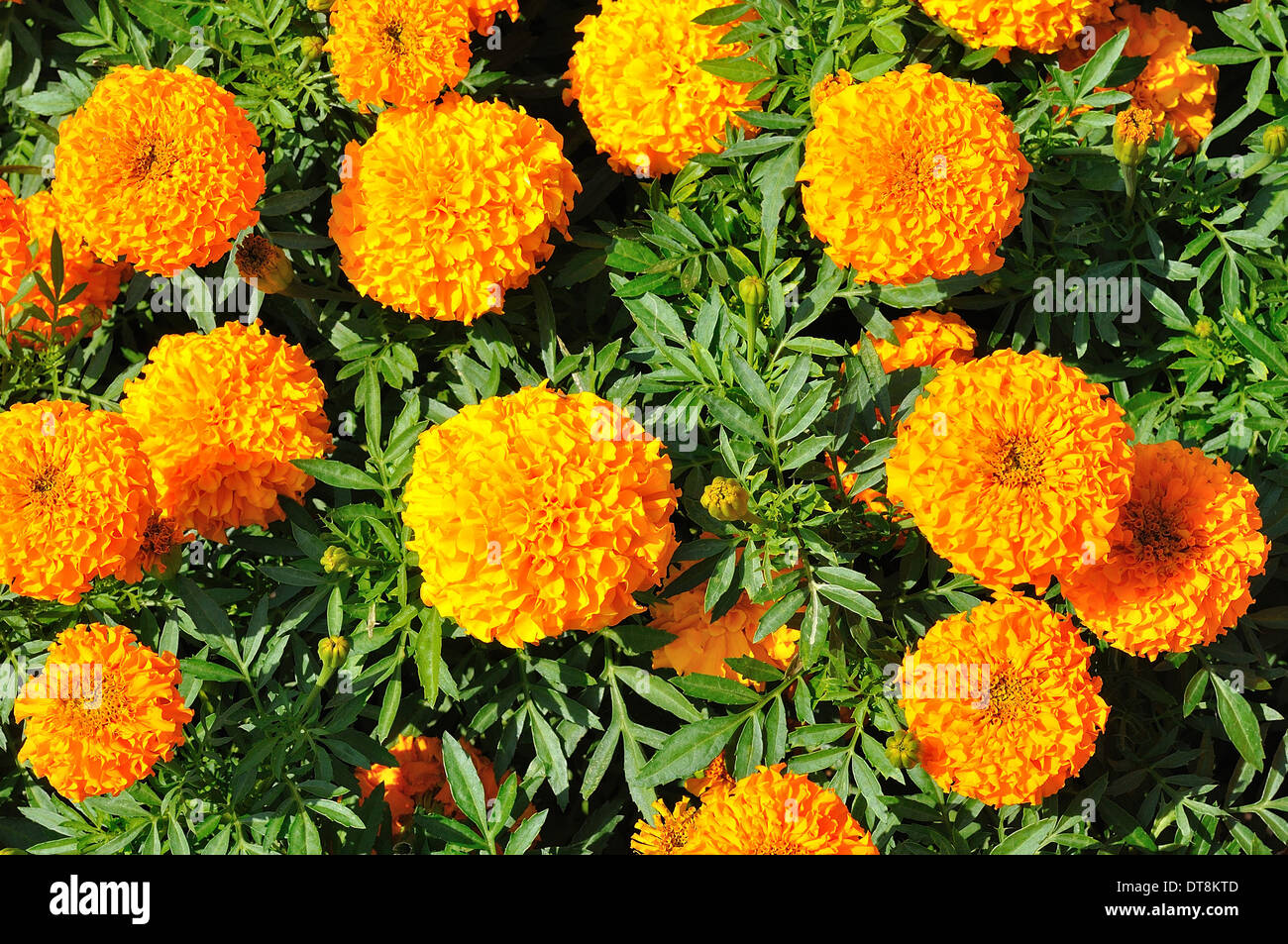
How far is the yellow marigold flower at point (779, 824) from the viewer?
6.38 feet

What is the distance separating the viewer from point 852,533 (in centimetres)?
223

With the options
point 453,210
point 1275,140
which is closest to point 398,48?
point 453,210

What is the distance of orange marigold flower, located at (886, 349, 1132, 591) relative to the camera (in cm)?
195

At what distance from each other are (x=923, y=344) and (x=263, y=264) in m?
1.37

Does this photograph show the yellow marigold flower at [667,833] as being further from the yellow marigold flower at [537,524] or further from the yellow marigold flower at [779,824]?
the yellow marigold flower at [537,524]

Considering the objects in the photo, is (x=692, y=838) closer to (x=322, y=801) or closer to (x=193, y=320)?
(x=322, y=801)

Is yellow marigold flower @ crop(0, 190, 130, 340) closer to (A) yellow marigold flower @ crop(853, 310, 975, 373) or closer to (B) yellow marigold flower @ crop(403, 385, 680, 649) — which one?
(B) yellow marigold flower @ crop(403, 385, 680, 649)

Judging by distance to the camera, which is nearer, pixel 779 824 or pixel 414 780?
pixel 779 824

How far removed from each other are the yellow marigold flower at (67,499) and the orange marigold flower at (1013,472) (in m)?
1.41

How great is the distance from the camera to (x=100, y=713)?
6.85 ft

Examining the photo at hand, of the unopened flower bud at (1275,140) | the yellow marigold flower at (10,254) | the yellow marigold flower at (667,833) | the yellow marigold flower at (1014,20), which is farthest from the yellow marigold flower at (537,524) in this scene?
the unopened flower bud at (1275,140)

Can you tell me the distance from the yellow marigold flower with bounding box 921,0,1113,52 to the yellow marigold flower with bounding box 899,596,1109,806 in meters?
1.11

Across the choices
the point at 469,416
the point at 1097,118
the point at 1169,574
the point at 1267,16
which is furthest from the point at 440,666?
the point at 1267,16

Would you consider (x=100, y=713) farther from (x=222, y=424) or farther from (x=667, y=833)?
(x=667, y=833)
